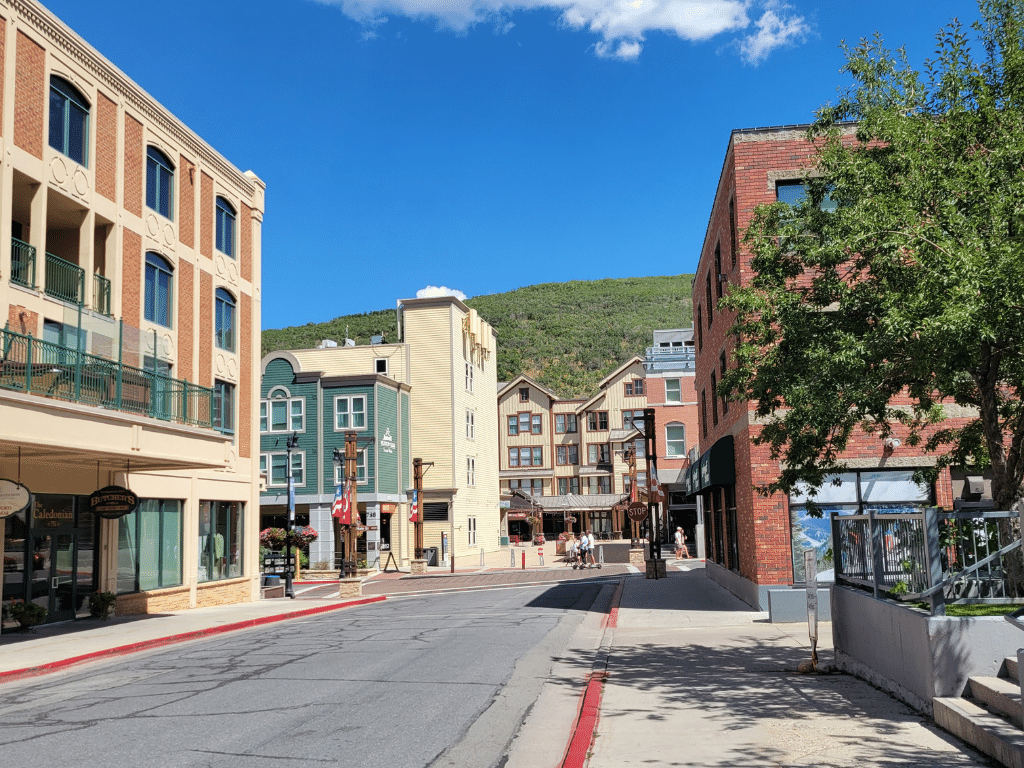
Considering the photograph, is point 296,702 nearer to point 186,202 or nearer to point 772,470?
point 772,470

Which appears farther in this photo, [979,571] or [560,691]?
[560,691]

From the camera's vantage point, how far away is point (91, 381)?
18.3 m

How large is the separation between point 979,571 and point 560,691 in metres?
5.12

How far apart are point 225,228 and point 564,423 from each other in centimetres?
5566

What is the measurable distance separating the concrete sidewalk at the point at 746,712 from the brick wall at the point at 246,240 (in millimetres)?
19382

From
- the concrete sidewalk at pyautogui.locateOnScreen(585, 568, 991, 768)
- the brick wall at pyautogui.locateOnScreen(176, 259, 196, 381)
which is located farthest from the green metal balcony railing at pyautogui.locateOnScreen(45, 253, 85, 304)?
the concrete sidewalk at pyautogui.locateOnScreen(585, 568, 991, 768)

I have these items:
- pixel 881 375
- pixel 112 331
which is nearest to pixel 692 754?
pixel 881 375

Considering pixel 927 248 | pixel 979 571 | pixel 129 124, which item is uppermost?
pixel 129 124

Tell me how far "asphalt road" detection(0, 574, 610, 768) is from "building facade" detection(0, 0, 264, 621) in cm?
469

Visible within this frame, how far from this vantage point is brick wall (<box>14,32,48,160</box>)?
20.1m

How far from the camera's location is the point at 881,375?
459 inches

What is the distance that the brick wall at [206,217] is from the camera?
91.8 feet

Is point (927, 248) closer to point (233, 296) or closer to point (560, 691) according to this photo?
point (560, 691)

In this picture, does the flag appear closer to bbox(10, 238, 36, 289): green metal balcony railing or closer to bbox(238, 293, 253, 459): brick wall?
bbox(238, 293, 253, 459): brick wall
